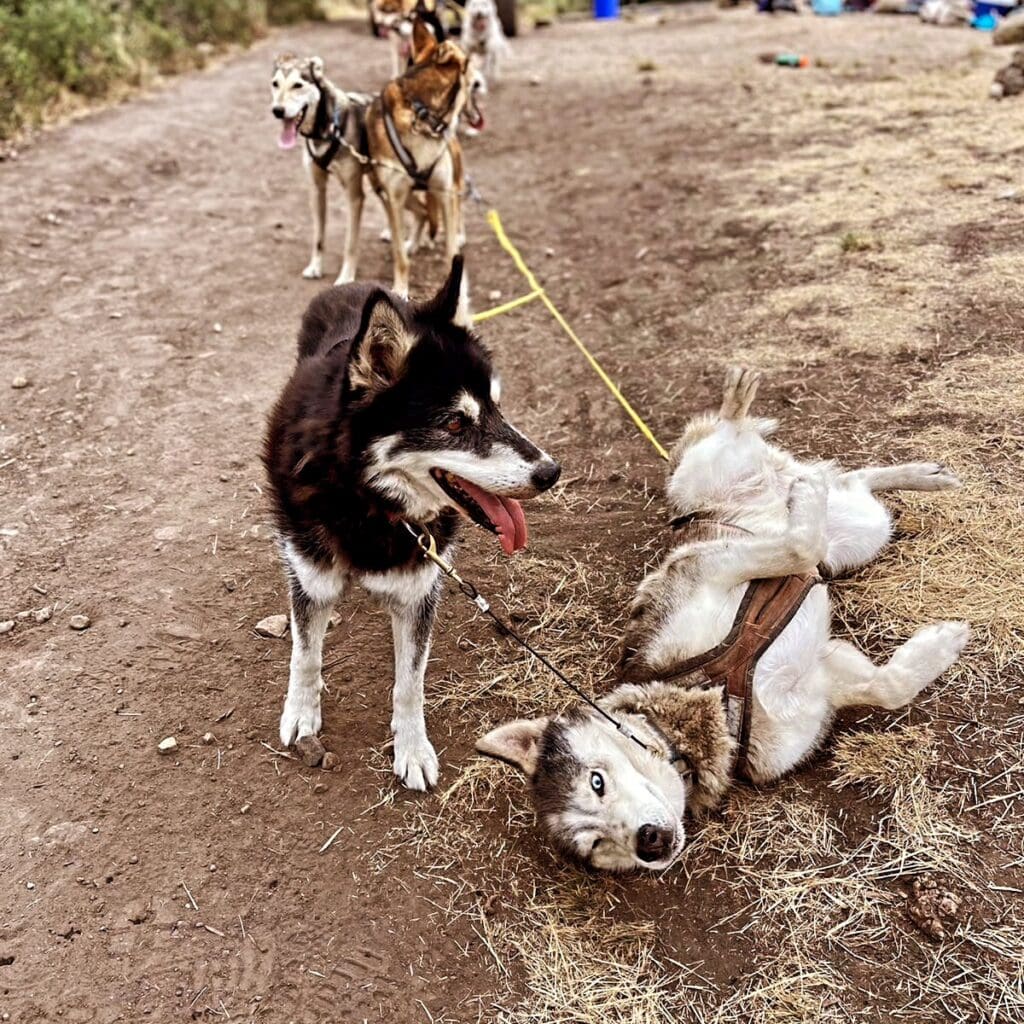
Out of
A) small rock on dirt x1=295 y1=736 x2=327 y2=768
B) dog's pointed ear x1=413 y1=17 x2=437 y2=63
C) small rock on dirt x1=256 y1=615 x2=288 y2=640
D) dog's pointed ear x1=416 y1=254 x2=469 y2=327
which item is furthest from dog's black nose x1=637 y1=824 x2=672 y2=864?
dog's pointed ear x1=413 y1=17 x2=437 y2=63

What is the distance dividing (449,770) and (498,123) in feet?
31.0

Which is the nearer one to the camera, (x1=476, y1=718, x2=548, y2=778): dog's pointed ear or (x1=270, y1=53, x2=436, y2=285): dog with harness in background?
(x1=476, y1=718, x2=548, y2=778): dog's pointed ear

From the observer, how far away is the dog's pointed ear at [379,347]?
89.5 inches

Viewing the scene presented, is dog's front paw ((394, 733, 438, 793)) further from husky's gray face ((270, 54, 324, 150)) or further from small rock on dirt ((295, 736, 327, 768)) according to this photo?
husky's gray face ((270, 54, 324, 150))

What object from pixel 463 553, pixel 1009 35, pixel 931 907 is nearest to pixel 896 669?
pixel 931 907

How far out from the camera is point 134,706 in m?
3.19

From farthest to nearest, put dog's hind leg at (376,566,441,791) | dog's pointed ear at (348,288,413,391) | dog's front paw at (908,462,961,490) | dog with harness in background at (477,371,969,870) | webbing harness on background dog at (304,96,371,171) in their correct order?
webbing harness on background dog at (304,96,371,171) → dog's front paw at (908,462,961,490) → dog's hind leg at (376,566,441,791) → dog with harness in background at (477,371,969,870) → dog's pointed ear at (348,288,413,391)

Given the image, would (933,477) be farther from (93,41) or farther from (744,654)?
(93,41)

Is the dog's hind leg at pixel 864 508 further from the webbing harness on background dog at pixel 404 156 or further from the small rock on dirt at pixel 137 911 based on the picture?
the webbing harness on background dog at pixel 404 156

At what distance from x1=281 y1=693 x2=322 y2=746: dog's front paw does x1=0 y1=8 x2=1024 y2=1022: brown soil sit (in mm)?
76

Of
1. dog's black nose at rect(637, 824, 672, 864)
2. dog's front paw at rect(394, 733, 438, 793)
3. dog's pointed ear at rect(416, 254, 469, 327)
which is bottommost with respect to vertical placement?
dog's front paw at rect(394, 733, 438, 793)

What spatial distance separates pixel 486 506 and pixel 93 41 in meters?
10.8

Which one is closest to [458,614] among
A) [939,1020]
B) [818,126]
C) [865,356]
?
[939,1020]

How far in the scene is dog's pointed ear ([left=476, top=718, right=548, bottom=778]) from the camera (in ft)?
8.96
